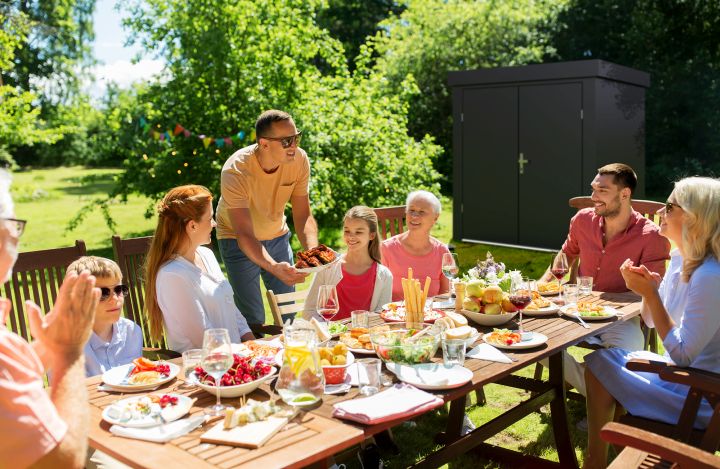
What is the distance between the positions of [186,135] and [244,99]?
3.56 feet

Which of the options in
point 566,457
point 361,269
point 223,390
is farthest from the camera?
point 361,269

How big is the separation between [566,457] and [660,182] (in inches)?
731

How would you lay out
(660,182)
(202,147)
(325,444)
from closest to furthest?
(325,444), (202,147), (660,182)

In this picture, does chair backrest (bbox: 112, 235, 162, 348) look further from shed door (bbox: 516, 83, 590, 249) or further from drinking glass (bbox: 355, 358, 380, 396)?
shed door (bbox: 516, 83, 590, 249)

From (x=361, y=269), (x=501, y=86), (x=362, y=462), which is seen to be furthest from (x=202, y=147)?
(x=362, y=462)

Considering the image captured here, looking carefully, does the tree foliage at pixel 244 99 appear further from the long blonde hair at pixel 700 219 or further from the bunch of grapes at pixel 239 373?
the bunch of grapes at pixel 239 373

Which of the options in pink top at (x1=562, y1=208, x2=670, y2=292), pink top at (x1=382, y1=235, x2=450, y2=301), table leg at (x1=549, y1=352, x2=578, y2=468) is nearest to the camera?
table leg at (x1=549, y1=352, x2=578, y2=468)

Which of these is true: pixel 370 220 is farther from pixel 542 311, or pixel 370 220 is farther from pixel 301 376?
pixel 301 376

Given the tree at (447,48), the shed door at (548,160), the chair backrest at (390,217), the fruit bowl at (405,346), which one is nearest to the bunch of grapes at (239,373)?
the fruit bowl at (405,346)

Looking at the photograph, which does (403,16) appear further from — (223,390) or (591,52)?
(223,390)

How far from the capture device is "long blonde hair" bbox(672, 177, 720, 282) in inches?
123

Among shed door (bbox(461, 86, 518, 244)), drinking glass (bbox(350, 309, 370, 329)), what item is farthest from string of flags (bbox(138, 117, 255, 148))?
drinking glass (bbox(350, 309, 370, 329))

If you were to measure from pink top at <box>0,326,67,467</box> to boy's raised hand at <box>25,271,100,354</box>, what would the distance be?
0.14 m

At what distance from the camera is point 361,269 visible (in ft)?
14.5
